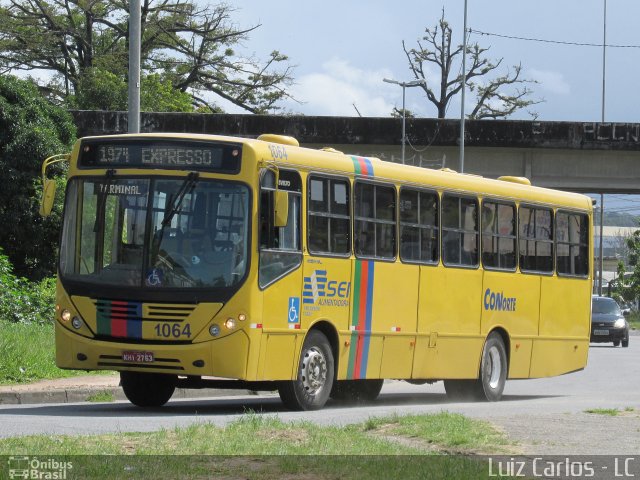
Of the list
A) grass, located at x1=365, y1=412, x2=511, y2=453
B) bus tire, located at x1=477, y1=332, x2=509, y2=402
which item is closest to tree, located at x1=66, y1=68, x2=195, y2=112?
bus tire, located at x1=477, y1=332, x2=509, y2=402

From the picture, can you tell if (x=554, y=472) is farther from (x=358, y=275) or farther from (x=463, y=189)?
(x=463, y=189)

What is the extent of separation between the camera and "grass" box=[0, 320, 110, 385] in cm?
1895

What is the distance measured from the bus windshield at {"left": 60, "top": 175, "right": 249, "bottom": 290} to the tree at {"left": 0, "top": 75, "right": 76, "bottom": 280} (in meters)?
18.7

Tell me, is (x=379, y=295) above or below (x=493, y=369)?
above

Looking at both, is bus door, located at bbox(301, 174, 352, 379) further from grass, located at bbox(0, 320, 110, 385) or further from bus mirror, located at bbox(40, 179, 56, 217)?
grass, located at bbox(0, 320, 110, 385)

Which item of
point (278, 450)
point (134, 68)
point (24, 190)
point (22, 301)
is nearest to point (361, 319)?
point (134, 68)

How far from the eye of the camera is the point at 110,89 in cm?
5919

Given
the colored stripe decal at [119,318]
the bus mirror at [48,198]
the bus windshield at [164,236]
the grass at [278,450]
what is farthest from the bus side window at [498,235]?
the grass at [278,450]

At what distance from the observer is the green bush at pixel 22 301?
2648cm

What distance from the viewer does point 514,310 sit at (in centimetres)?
2123

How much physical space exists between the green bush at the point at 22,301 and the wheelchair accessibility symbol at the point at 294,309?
11115 millimetres

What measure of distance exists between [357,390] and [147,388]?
380 cm

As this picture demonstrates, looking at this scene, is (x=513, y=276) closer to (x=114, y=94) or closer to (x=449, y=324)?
(x=449, y=324)

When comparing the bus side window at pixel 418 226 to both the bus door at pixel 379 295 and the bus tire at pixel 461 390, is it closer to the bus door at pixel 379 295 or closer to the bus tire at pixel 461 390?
the bus door at pixel 379 295
